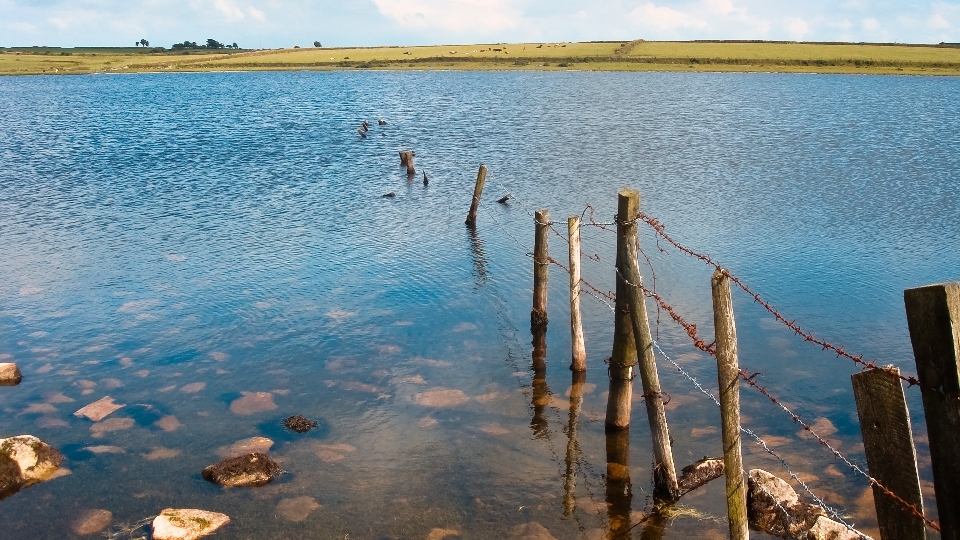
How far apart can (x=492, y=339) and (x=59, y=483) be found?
A: 1009 centimetres

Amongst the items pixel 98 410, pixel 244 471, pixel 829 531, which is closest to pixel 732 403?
pixel 829 531

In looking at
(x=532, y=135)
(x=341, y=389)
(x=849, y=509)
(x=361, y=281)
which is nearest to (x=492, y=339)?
(x=341, y=389)

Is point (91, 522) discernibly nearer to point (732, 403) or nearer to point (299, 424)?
point (299, 424)

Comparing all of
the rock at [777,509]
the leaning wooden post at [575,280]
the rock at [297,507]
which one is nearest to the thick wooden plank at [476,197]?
the leaning wooden post at [575,280]

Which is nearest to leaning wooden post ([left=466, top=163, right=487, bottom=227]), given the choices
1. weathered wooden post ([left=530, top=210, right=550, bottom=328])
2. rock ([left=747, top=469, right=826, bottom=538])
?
weathered wooden post ([left=530, top=210, right=550, bottom=328])

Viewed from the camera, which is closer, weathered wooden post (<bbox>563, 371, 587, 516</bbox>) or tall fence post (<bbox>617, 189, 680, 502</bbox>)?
tall fence post (<bbox>617, 189, 680, 502</bbox>)

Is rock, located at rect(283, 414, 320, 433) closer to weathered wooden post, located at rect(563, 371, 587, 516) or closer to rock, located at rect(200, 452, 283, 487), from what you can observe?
rock, located at rect(200, 452, 283, 487)

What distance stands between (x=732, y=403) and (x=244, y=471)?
8.56 meters

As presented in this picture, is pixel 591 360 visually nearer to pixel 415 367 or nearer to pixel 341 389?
pixel 415 367

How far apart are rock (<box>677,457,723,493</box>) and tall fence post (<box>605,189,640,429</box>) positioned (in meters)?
1.75

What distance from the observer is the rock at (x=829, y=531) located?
10320 millimetres

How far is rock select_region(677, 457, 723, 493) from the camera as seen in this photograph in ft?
41.8

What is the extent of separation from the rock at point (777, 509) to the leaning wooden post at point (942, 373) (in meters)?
6.40

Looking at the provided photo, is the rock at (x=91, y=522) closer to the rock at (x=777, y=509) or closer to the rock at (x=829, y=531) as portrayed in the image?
the rock at (x=777, y=509)
